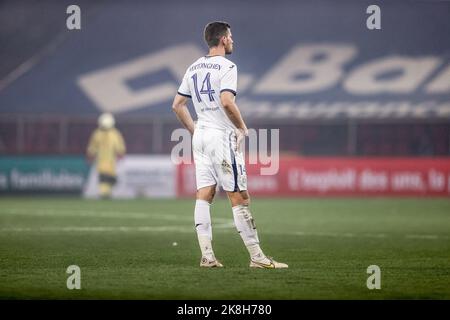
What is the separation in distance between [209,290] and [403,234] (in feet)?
22.6

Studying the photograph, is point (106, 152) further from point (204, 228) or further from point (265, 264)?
point (265, 264)

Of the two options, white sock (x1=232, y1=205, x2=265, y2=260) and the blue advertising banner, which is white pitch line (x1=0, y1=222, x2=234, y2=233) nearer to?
white sock (x1=232, y1=205, x2=265, y2=260)

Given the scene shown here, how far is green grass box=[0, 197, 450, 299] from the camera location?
853 centimetres

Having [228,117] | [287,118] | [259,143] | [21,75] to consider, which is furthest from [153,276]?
[21,75]

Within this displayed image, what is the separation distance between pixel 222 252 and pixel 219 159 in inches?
86.8

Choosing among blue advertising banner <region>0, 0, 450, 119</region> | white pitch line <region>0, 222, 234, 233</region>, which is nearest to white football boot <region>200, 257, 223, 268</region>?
white pitch line <region>0, 222, 234, 233</region>

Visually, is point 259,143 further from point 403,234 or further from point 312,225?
point 403,234

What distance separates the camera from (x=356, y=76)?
33.3m

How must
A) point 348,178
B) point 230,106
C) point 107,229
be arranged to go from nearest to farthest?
point 230,106, point 107,229, point 348,178

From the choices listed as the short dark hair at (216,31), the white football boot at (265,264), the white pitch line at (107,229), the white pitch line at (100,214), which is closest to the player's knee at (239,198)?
the white football boot at (265,264)

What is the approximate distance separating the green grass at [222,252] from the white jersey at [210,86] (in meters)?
1.49

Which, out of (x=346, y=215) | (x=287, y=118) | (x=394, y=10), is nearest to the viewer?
(x=346, y=215)

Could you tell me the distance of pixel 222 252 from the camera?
39.7 ft

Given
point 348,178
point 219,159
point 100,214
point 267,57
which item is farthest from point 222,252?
point 267,57
